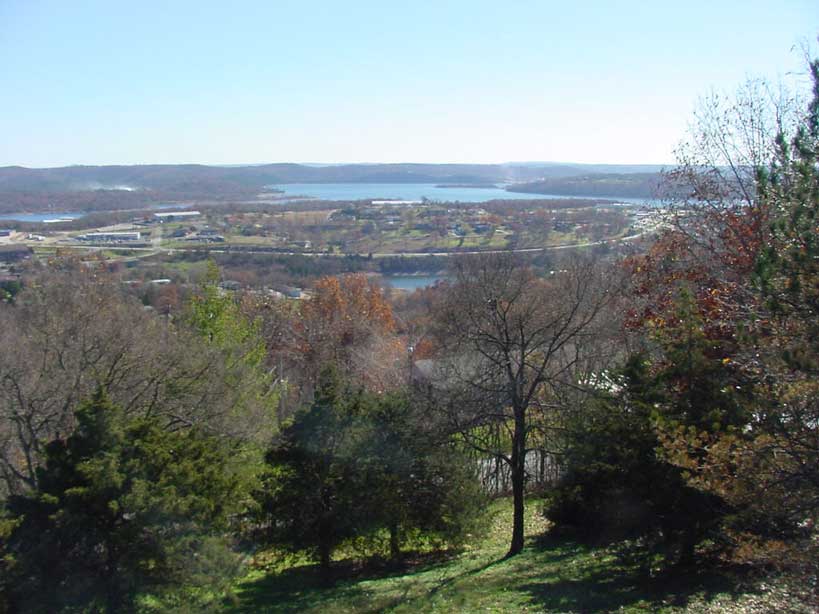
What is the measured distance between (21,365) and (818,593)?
12.0m

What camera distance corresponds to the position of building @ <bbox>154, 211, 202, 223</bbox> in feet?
249

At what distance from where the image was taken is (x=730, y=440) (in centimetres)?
668

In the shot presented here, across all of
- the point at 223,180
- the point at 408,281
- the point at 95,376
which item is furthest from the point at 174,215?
the point at 95,376

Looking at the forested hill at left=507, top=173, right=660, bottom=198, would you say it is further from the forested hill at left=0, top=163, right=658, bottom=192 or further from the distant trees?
the distant trees

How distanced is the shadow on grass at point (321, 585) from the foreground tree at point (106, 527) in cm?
198

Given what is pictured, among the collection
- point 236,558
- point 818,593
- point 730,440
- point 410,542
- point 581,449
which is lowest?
point 410,542

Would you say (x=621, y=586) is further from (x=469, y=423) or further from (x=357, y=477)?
(x=357, y=477)

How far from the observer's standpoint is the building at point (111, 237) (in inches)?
2464

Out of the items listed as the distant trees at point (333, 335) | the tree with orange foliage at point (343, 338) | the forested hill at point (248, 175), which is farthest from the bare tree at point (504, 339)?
the forested hill at point (248, 175)

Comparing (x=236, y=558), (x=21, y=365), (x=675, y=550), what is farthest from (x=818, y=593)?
(x=21, y=365)

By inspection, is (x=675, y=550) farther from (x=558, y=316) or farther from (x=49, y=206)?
(x=49, y=206)

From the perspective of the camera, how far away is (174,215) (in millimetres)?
78188

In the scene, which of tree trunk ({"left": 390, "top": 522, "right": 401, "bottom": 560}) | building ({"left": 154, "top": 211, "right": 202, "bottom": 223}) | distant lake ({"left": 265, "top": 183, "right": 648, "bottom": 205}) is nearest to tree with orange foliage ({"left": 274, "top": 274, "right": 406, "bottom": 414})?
tree trunk ({"left": 390, "top": 522, "right": 401, "bottom": 560})

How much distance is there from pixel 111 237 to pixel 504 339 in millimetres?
58591
